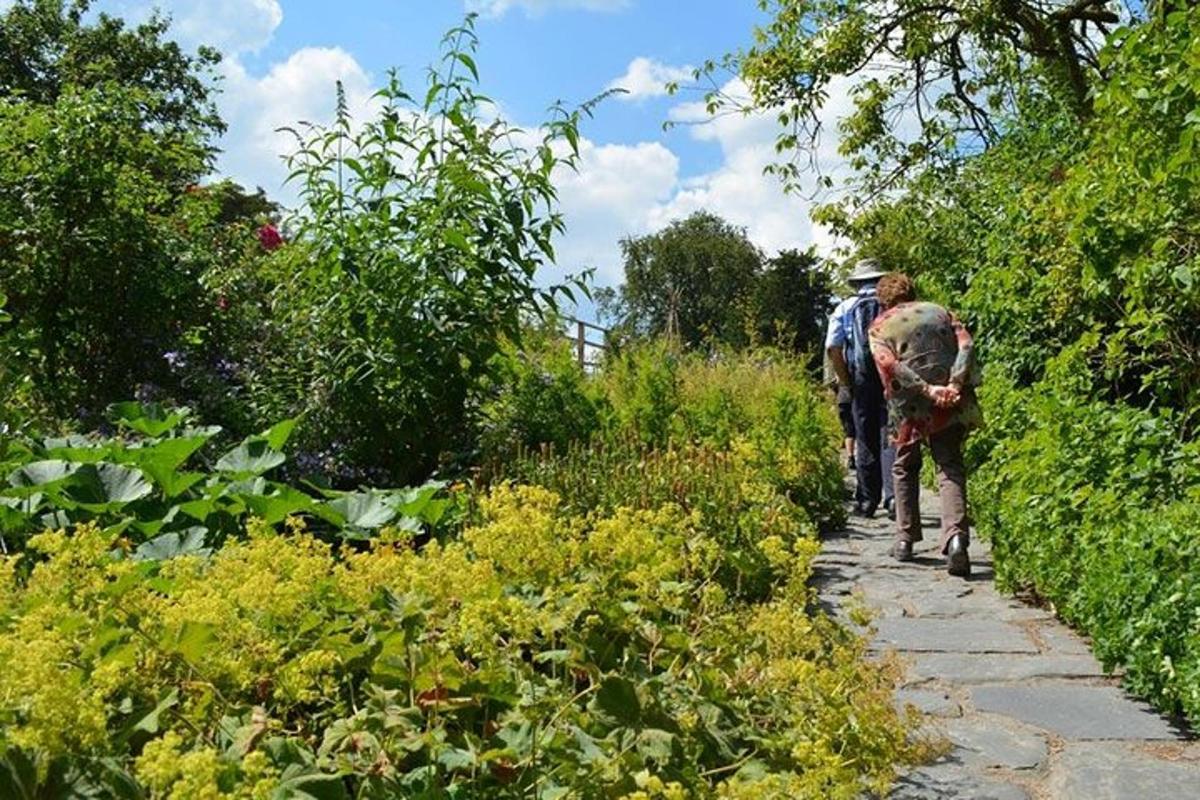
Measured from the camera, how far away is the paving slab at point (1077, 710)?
360 centimetres

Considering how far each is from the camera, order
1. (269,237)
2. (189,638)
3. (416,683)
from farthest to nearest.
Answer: (269,237)
(416,683)
(189,638)

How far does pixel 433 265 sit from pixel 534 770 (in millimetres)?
3825

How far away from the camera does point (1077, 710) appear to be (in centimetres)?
382

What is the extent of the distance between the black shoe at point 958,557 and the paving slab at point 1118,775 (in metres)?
2.60

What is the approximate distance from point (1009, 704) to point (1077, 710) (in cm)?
21

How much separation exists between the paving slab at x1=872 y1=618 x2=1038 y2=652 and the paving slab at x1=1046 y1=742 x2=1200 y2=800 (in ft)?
3.69

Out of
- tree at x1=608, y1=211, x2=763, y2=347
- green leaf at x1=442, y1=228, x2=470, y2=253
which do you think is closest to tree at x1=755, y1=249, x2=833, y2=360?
tree at x1=608, y1=211, x2=763, y2=347

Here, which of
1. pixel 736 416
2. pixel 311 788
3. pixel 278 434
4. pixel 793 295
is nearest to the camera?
pixel 311 788

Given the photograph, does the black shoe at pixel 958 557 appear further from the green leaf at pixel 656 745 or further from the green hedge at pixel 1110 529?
the green leaf at pixel 656 745

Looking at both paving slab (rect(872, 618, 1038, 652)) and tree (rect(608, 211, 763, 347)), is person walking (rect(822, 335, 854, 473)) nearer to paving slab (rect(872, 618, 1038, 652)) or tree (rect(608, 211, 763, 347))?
paving slab (rect(872, 618, 1038, 652))

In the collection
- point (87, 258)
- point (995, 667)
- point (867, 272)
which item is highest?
point (867, 272)

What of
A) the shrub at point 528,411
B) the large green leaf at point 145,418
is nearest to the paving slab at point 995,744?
the shrub at point 528,411

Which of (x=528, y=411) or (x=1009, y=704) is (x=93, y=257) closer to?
(x=528, y=411)

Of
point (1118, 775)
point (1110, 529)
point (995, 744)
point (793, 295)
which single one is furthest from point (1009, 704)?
point (793, 295)
